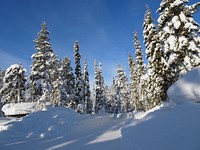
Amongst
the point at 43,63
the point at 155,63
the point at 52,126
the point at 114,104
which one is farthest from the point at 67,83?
the point at 114,104

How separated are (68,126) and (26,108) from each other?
15.7m

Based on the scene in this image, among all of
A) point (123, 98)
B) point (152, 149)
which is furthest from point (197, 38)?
point (123, 98)

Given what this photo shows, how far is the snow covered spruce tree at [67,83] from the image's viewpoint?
4425cm

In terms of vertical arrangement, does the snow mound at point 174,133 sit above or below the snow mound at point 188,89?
below

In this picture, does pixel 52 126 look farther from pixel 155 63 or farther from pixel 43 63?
pixel 43 63

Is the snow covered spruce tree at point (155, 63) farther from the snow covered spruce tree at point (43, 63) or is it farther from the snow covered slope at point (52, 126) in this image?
the snow covered spruce tree at point (43, 63)

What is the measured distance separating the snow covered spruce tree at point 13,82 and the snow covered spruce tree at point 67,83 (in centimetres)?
801

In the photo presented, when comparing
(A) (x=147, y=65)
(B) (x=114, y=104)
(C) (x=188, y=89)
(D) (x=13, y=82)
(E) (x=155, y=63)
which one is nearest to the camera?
(C) (x=188, y=89)

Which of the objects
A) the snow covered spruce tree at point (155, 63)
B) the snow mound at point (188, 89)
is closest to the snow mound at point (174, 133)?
the snow mound at point (188, 89)

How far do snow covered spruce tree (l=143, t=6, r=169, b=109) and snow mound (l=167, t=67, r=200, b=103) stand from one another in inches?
770

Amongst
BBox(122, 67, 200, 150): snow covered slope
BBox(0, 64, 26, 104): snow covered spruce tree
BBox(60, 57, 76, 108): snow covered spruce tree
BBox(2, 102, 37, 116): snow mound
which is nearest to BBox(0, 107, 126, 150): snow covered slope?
BBox(122, 67, 200, 150): snow covered slope

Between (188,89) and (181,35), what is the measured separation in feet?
47.4

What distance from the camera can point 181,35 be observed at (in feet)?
72.0

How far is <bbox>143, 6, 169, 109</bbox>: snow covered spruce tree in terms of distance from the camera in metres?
28.9
